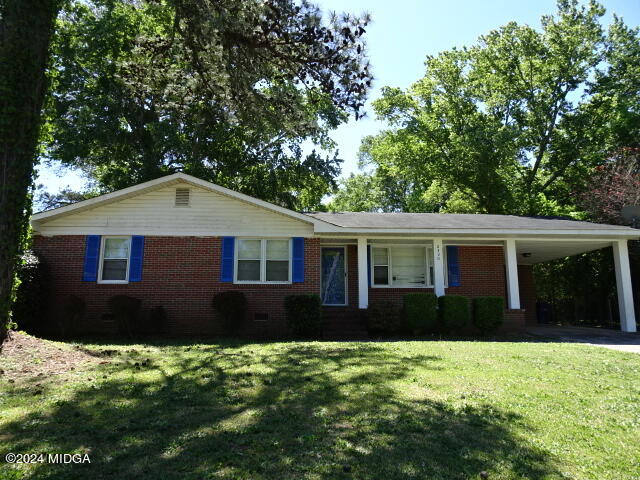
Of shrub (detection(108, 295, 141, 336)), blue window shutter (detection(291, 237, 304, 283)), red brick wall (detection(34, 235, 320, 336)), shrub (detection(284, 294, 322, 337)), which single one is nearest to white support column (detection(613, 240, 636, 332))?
red brick wall (detection(34, 235, 320, 336))

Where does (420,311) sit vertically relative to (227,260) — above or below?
below

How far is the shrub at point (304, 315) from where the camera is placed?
468 inches

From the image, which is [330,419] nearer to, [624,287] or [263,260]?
[263,260]

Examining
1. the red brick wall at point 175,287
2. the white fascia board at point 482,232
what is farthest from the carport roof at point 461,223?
the red brick wall at point 175,287

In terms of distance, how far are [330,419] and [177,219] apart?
9.99 metres

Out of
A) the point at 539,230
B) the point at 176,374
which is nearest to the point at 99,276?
the point at 176,374

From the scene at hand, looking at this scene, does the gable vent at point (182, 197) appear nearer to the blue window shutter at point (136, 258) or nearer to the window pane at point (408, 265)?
the blue window shutter at point (136, 258)

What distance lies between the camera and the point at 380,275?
14.9m

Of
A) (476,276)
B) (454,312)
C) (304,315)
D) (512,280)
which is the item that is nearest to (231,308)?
(304,315)

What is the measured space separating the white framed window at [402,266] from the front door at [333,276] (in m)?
1.02

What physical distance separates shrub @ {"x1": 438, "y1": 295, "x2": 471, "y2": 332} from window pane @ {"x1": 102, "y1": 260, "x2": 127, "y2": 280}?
9.35 meters

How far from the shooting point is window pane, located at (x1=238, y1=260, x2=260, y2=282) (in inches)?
531

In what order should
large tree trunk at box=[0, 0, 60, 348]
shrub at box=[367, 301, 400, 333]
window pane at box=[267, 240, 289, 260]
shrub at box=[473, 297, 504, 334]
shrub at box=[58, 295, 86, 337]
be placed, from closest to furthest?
large tree trunk at box=[0, 0, 60, 348], shrub at box=[58, 295, 86, 337], shrub at box=[367, 301, 400, 333], shrub at box=[473, 297, 504, 334], window pane at box=[267, 240, 289, 260]

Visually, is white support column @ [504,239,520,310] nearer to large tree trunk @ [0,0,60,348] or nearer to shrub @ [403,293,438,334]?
shrub @ [403,293,438,334]
